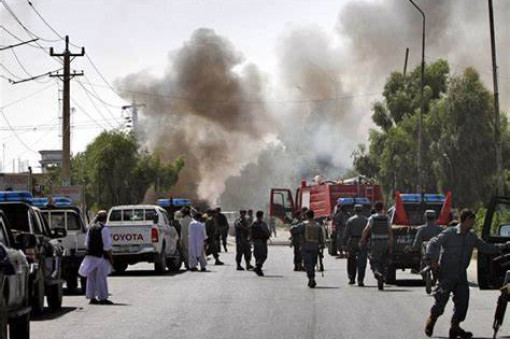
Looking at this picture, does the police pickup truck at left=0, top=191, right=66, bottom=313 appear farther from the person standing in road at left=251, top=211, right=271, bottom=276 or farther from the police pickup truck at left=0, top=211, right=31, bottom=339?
the person standing in road at left=251, top=211, right=271, bottom=276

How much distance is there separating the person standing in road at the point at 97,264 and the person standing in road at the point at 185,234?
14.2 metres

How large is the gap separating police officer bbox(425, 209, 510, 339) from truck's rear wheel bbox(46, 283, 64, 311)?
7.54 m

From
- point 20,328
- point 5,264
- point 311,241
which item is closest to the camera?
point 5,264

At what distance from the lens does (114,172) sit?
269 ft

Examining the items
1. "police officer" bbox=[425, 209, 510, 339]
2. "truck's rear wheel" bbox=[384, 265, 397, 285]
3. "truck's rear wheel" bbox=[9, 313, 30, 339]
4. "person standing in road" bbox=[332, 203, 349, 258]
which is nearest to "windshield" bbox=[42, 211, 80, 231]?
"truck's rear wheel" bbox=[384, 265, 397, 285]

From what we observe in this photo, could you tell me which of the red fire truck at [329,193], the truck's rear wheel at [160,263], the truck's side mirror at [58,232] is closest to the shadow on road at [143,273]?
the truck's rear wheel at [160,263]

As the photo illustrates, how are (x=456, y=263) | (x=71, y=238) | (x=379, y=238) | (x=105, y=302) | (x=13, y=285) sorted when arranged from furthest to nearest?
(x=379, y=238) < (x=71, y=238) < (x=105, y=302) < (x=456, y=263) < (x=13, y=285)

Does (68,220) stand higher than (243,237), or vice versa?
(68,220)

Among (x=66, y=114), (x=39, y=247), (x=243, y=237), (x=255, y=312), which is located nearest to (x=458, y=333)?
(x=255, y=312)

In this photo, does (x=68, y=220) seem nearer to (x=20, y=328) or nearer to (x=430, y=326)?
(x=20, y=328)

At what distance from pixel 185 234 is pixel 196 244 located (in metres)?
2.26

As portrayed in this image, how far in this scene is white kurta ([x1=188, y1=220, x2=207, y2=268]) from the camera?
35906 millimetres

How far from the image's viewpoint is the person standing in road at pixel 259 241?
3244cm

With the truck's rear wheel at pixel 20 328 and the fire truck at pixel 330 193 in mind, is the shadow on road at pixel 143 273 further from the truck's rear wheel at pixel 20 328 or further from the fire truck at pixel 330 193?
the truck's rear wheel at pixel 20 328
